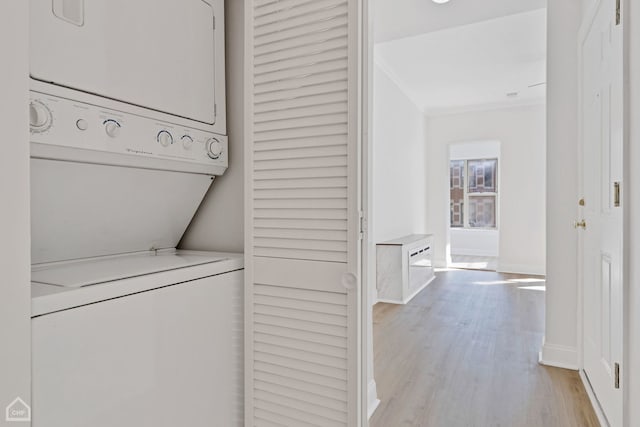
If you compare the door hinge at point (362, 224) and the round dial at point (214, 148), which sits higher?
the round dial at point (214, 148)

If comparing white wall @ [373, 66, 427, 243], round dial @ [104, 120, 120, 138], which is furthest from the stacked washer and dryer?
white wall @ [373, 66, 427, 243]

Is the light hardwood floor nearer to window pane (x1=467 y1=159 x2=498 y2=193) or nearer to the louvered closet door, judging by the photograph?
the louvered closet door

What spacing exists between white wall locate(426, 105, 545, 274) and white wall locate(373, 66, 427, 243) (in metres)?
0.91

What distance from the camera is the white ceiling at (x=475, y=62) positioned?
3576mm

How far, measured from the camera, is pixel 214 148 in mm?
1490

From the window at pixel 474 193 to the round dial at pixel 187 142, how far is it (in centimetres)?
749

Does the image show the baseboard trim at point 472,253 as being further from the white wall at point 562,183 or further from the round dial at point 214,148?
the round dial at point 214,148

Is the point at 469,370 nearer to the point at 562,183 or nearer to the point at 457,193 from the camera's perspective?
the point at 562,183

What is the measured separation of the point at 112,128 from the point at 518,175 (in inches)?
243

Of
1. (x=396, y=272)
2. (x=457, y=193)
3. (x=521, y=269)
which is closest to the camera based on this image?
(x=396, y=272)

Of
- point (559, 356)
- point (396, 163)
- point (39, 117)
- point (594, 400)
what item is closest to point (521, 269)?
point (396, 163)

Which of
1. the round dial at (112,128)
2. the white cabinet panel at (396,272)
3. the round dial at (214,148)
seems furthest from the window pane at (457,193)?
the round dial at (112,128)

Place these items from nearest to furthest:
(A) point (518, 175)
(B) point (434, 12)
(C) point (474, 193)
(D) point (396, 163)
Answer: (B) point (434, 12) < (D) point (396, 163) < (A) point (518, 175) < (C) point (474, 193)

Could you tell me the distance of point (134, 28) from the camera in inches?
46.4
